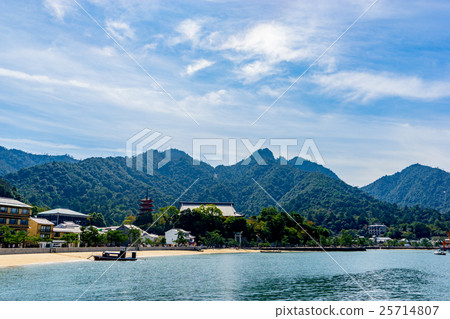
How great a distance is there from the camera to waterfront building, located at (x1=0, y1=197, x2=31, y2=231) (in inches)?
3004

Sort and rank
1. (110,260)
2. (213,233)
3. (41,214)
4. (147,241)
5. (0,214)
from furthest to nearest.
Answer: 1. (41,214)
2. (213,233)
3. (147,241)
4. (0,214)
5. (110,260)

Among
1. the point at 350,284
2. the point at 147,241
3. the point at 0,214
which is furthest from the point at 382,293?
the point at 147,241

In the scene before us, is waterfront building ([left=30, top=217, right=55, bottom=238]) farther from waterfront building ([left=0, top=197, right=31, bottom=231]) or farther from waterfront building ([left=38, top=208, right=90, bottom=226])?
waterfront building ([left=38, top=208, right=90, bottom=226])

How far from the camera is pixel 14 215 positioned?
256 feet

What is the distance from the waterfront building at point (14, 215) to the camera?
76.3 m

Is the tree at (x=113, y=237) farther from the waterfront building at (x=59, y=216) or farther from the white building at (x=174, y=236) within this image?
the waterfront building at (x=59, y=216)

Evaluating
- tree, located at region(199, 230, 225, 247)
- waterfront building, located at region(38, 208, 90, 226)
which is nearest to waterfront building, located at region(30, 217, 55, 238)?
waterfront building, located at region(38, 208, 90, 226)

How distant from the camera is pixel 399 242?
194 meters

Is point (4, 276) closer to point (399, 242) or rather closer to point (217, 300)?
point (217, 300)

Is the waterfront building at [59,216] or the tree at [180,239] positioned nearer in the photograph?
the tree at [180,239]

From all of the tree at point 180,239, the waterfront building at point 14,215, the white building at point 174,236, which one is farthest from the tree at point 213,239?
the waterfront building at point 14,215

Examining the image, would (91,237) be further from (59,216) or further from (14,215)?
(59,216)
